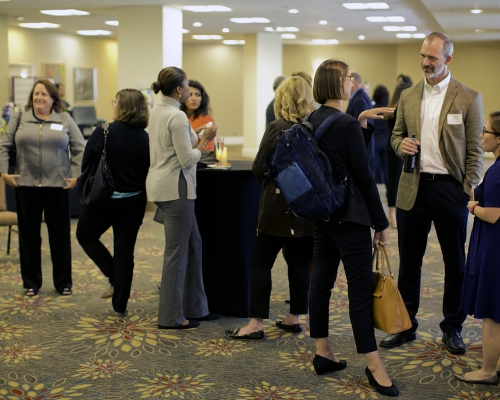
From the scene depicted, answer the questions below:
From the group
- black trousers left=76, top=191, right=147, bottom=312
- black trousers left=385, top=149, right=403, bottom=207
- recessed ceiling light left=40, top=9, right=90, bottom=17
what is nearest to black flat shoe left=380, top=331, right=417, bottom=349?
black trousers left=76, top=191, right=147, bottom=312

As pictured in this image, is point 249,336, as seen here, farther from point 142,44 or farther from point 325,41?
point 325,41

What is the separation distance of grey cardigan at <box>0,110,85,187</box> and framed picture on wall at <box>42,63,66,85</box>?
42.8 ft

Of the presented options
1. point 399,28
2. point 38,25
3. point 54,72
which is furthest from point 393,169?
point 54,72

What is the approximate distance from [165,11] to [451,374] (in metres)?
9.23

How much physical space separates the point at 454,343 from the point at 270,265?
1129 millimetres

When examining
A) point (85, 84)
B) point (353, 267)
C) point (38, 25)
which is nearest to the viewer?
point (353, 267)

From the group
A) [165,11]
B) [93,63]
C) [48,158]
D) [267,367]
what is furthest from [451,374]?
[93,63]

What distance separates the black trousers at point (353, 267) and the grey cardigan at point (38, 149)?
2298 mm

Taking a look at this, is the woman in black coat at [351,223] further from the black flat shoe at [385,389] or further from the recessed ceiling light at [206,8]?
the recessed ceiling light at [206,8]

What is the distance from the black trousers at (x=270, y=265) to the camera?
385 cm

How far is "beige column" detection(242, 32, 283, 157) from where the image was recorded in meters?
16.9

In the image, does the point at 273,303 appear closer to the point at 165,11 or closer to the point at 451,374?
the point at 451,374

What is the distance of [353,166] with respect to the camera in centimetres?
303

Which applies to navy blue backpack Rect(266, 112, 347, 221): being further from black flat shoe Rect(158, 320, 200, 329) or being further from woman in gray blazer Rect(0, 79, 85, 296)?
woman in gray blazer Rect(0, 79, 85, 296)
